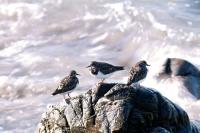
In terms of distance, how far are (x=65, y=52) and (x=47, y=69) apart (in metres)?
2.20

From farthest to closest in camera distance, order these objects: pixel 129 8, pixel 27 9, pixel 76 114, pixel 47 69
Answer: pixel 27 9
pixel 129 8
pixel 47 69
pixel 76 114

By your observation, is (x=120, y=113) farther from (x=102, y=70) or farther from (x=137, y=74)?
(x=102, y=70)

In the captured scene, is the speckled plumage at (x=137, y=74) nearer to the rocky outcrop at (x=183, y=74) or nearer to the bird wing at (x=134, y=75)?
the bird wing at (x=134, y=75)

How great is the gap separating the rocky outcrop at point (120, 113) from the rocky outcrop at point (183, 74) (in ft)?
20.6

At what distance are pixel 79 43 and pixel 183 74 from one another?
802 cm

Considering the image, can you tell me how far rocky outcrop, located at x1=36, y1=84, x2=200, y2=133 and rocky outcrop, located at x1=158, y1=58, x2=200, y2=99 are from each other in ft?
20.6

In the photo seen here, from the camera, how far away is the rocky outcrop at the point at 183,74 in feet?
60.0

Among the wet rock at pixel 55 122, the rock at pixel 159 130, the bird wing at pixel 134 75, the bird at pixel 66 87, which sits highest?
the bird wing at pixel 134 75

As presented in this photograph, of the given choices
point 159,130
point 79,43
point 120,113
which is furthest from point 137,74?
point 79,43

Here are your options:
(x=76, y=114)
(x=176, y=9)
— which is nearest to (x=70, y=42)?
(x=176, y=9)

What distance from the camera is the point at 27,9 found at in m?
31.3

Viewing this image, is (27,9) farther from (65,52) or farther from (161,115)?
(161,115)

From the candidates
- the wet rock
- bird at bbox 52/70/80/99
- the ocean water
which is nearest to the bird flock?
bird at bbox 52/70/80/99

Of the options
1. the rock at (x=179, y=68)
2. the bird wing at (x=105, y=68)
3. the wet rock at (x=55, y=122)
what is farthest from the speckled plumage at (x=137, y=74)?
the rock at (x=179, y=68)
